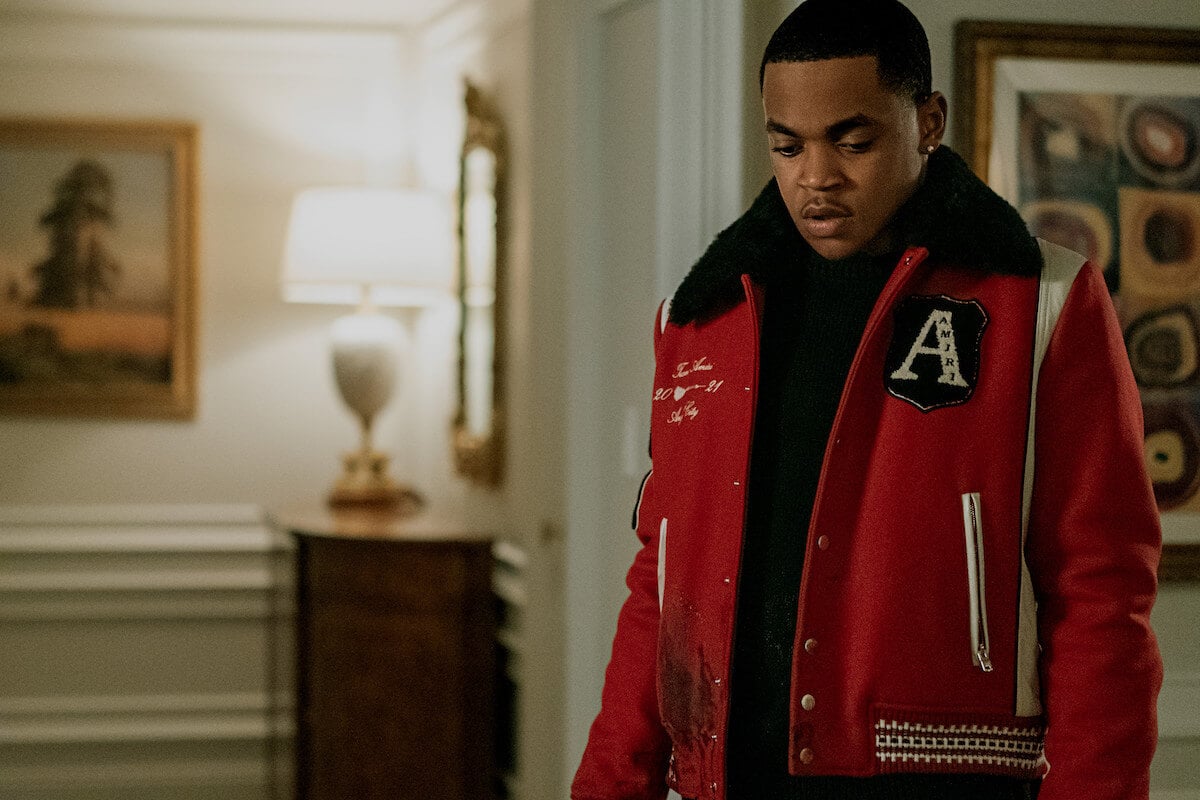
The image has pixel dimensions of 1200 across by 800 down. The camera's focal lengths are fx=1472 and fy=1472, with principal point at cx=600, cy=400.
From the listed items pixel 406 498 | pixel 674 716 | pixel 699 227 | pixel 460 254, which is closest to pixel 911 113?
pixel 674 716

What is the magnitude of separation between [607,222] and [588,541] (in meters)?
0.57

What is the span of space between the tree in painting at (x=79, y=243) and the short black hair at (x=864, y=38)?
11.7 ft

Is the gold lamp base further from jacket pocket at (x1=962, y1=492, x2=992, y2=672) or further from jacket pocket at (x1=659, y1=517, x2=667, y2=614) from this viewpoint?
jacket pocket at (x1=962, y1=492, x2=992, y2=672)

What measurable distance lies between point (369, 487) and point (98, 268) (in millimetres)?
1154

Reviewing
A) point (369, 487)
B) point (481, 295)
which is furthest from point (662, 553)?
point (369, 487)

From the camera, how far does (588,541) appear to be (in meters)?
2.65

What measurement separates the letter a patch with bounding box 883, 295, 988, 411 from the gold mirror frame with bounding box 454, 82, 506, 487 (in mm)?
2406

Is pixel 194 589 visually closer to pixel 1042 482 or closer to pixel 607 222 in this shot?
pixel 607 222

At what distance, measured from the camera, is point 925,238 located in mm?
1239

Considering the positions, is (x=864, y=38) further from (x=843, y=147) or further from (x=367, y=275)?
(x=367, y=275)

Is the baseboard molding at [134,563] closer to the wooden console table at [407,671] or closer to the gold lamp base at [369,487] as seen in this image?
the gold lamp base at [369,487]

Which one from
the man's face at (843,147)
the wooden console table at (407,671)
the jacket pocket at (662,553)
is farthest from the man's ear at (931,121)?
the wooden console table at (407,671)

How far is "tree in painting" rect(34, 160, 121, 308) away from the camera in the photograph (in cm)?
441

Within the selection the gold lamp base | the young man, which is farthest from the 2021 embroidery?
the gold lamp base
